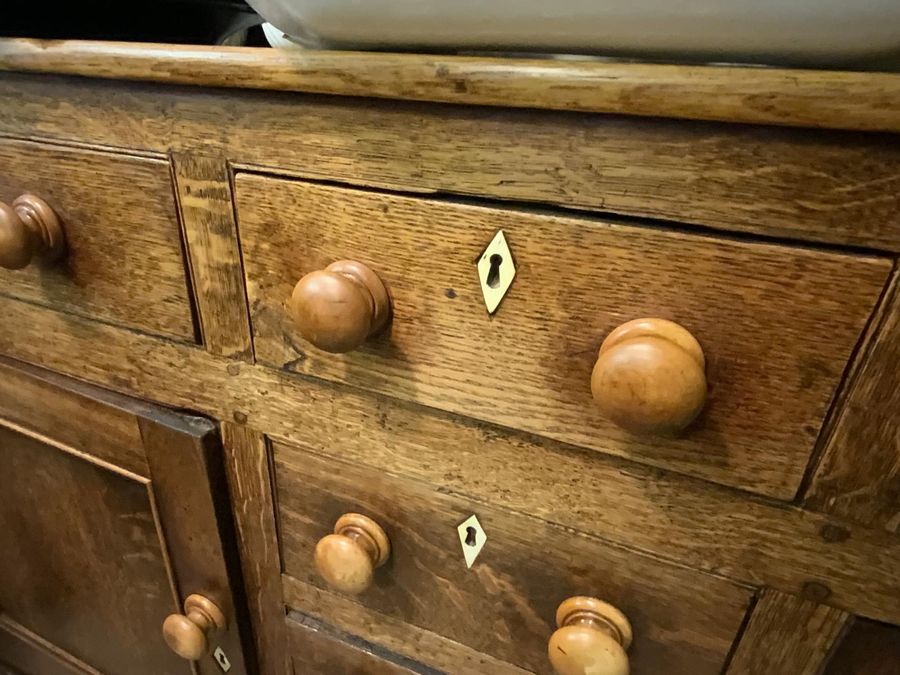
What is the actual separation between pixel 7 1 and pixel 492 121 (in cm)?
43

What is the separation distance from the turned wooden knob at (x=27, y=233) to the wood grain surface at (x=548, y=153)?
73 mm

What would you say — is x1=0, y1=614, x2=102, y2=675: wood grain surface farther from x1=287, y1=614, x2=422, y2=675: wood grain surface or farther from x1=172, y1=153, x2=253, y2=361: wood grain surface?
x1=172, y1=153, x2=253, y2=361: wood grain surface

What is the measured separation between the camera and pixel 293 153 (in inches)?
13.4

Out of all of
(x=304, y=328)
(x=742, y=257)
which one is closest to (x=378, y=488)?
(x=304, y=328)

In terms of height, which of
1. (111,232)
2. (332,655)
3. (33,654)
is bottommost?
(33,654)

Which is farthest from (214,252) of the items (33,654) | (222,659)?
(33,654)

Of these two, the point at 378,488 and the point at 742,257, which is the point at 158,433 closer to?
the point at 378,488

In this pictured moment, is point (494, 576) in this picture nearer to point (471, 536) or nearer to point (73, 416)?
point (471, 536)

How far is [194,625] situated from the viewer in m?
0.54

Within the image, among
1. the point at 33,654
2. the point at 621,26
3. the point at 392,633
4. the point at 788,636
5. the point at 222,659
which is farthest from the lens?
the point at 33,654

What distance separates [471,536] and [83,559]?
42 centimetres

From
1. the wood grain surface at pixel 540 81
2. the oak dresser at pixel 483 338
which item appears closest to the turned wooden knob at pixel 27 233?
the oak dresser at pixel 483 338

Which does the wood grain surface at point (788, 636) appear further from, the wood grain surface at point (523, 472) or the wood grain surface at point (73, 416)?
the wood grain surface at point (73, 416)

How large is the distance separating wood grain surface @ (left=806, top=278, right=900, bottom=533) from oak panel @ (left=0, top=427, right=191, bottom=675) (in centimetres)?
48
